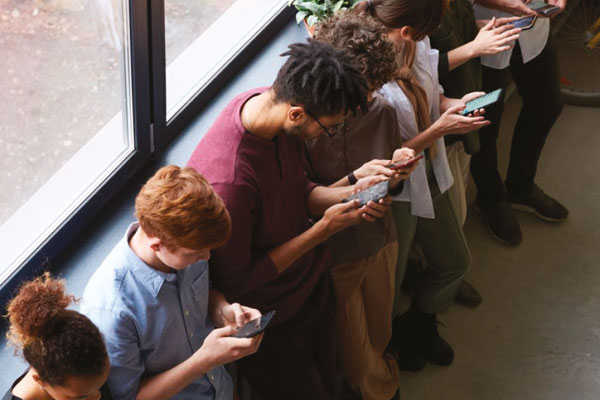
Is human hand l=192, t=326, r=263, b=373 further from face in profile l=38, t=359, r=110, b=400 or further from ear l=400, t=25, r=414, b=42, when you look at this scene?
ear l=400, t=25, r=414, b=42

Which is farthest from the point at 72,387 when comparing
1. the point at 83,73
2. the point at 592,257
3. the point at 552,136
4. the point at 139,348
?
the point at 552,136

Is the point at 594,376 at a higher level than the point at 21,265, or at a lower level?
lower

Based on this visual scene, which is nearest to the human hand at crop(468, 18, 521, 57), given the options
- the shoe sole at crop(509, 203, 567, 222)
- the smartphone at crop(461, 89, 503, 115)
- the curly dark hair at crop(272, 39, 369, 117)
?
the smartphone at crop(461, 89, 503, 115)

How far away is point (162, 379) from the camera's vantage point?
1.88 m

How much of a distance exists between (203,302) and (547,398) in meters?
2.00

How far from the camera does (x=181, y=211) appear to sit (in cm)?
171

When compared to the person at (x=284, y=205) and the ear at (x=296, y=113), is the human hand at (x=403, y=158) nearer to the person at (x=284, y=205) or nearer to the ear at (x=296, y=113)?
the person at (x=284, y=205)

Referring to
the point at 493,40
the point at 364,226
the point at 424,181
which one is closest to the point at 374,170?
the point at 364,226

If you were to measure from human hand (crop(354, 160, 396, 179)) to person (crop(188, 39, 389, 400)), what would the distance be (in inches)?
2.0

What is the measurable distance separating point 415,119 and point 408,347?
1.21 metres

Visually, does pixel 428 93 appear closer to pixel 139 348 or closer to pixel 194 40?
pixel 194 40

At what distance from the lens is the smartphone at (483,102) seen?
8.74 feet

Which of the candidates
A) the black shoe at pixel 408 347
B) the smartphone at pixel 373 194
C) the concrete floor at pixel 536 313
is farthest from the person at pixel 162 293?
the concrete floor at pixel 536 313

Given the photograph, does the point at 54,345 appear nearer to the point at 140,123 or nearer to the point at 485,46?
the point at 140,123
